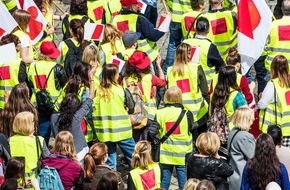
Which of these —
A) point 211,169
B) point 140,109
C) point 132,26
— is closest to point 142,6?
point 132,26

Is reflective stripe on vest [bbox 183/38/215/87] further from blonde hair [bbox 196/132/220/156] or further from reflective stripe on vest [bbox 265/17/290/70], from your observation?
blonde hair [bbox 196/132/220/156]

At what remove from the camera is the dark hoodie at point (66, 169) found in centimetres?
1062

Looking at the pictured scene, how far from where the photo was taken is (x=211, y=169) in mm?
10594

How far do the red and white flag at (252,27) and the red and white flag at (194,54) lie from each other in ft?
1.84

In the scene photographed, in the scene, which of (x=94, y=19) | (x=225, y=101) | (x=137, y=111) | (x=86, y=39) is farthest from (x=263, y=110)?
(x=94, y=19)

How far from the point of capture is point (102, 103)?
39.5 ft

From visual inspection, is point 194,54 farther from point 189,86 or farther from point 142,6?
point 142,6

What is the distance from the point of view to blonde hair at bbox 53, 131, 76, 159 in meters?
10.7

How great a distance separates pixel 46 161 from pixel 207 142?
1.72 m

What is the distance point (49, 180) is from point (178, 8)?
5.69 meters

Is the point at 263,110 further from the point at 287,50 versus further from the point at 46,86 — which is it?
the point at 46,86

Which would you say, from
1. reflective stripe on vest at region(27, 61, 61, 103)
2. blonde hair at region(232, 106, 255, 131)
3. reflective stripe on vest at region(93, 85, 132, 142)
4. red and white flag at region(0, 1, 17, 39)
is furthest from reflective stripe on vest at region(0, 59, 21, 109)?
blonde hair at region(232, 106, 255, 131)

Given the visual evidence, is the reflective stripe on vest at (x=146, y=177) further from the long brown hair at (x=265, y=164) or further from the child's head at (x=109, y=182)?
the long brown hair at (x=265, y=164)

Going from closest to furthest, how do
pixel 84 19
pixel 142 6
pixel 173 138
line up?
pixel 173 138, pixel 84 19, pixel 142 6
